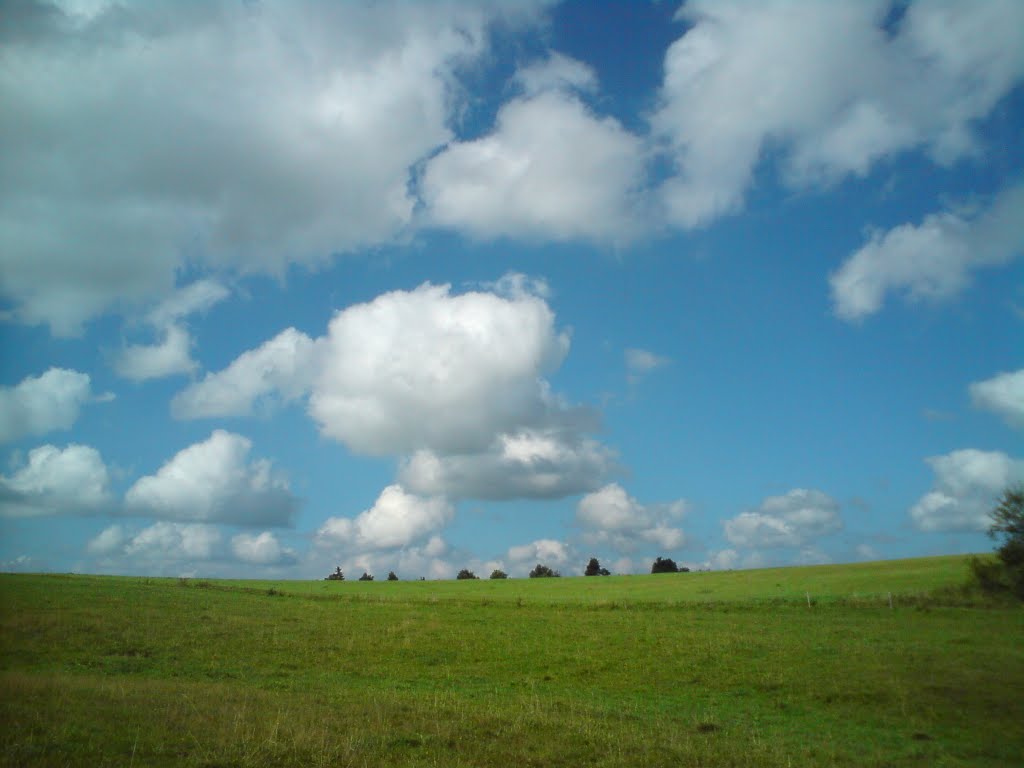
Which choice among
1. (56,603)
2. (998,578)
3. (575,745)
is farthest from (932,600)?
(56,603)

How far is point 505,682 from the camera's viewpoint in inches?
1145

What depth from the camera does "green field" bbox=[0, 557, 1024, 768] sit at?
53.1 ft

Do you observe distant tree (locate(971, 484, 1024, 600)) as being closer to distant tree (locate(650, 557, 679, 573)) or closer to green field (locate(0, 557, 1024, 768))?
green field (locate(0, 557, 1024, 768))

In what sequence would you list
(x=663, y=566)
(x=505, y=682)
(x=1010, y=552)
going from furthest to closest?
(x=663, y=566) < (x=1010, y=552) < (x=505, y=682)

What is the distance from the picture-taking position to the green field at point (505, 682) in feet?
53.1

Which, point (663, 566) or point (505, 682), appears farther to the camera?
point (663, 566)

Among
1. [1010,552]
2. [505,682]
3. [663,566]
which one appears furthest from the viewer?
[663,566]

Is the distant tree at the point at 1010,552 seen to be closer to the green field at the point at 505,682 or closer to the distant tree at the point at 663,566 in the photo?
the green field at the point at 505,682

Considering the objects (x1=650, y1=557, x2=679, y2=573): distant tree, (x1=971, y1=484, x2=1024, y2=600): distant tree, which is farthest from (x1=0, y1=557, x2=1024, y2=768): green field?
(x1=650, y1=557, x2=679, y2=573): distant tree

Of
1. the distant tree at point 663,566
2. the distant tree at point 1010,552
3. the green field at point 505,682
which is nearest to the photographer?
the green field at point 505,682

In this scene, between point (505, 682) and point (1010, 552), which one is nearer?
point (505, 682)

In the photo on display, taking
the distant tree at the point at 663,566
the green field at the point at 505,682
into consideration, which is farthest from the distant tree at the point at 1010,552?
the distant tree at the point at 663,566

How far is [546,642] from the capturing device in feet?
127

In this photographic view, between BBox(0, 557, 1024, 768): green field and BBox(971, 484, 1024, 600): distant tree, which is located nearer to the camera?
BBox(0, 557, 1024, 768): green field
